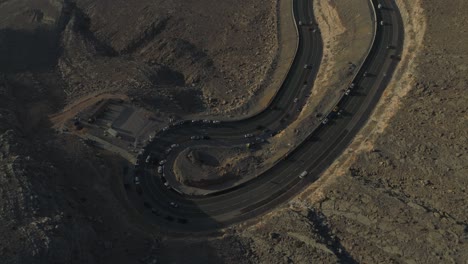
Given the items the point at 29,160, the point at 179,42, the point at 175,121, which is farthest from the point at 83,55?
the point at 29,160

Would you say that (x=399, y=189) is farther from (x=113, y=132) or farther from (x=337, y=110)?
Result: (x=113, y=132)

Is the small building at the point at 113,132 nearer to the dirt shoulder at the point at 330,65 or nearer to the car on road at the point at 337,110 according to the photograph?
the dirt shoulder at the point at 330,65

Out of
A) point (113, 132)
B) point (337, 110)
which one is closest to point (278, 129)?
point (337, 110)

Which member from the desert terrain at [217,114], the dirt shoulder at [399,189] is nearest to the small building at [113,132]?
the desert terrain at [217,114]

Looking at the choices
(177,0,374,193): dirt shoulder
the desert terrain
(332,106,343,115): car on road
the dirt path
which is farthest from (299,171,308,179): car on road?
the dirt path

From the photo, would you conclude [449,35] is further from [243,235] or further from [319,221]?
[243,235]

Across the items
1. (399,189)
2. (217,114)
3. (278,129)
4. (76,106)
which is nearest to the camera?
(399,189)

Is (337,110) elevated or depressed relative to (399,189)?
elevated
